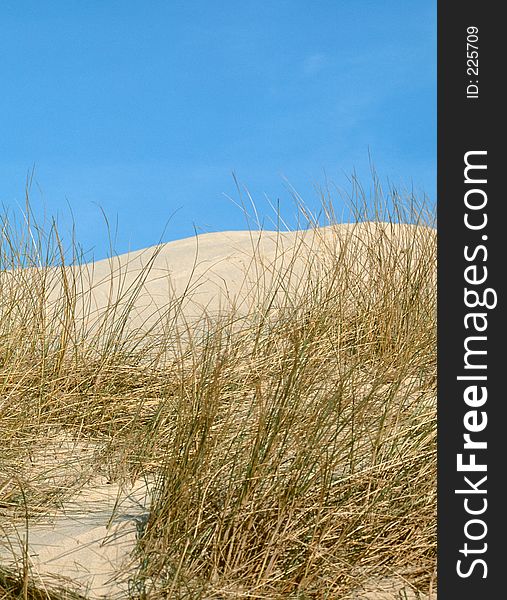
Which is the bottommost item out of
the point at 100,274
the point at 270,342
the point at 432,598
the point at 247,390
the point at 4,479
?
the point at 432,598

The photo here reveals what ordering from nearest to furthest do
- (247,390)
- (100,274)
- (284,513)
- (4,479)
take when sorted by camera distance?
(284,513) → (4,479) → (247,390) → (100,274)

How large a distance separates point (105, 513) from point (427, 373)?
1.51 m

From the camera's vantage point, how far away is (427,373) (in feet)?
10.1

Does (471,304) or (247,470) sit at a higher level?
(471,304)

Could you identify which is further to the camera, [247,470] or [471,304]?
→ [471,304]

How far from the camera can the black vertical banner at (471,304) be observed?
1.87 m

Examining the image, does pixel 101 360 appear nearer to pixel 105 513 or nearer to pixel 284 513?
pixel 105 513

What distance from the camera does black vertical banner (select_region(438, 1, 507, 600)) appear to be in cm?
187

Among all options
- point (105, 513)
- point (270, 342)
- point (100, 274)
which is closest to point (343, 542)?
point (105, 513)

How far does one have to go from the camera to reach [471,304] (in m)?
2.10

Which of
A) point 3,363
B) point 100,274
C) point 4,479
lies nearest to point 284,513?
point 4,479

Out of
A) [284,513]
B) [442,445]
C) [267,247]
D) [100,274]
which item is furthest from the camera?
[100,274]

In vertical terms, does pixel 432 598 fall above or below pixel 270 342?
below

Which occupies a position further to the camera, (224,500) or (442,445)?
(442,445)
